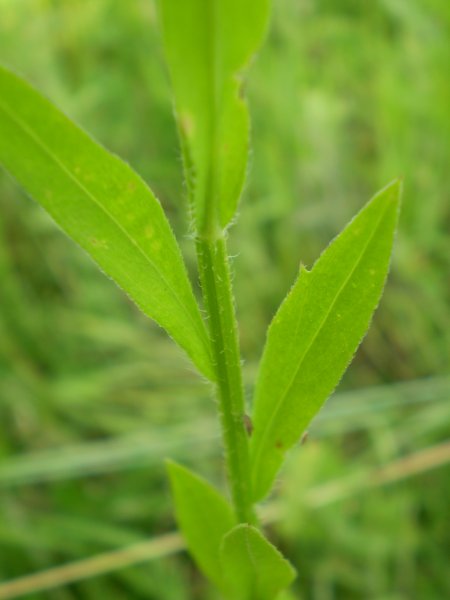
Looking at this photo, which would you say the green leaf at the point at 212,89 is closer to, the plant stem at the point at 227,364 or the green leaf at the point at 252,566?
the plant stem at the point at 227,364

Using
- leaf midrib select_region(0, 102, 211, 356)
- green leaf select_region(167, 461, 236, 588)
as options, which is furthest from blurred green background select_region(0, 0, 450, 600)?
leaf midrib select_region(0, 102, 211, 356)

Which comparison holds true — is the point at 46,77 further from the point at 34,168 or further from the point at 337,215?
the point at 34,168

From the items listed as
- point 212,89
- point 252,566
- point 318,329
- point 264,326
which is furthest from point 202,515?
point 264,326

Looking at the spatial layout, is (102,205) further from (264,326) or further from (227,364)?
(264,326)

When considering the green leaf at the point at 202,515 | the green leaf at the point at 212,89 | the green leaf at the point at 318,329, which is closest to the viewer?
the green leaf at the point at 212,89

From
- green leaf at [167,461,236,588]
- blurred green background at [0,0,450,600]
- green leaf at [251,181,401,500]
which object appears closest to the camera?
green leaf at [251,181,401,500]

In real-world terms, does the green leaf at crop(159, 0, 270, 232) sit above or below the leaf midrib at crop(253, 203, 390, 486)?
above

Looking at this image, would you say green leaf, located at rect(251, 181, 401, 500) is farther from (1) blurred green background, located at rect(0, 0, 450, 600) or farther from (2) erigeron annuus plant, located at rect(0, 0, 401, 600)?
(1) blurred green background, located at rect(0, 0, 450, 600)

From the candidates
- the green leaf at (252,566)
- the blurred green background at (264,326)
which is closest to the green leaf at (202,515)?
the green leaf at (252,566)
